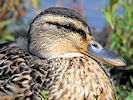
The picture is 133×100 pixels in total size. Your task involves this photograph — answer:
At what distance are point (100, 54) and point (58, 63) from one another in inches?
17.2

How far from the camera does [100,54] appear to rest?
2.33m

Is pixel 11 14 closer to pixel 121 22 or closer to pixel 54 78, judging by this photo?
pixel 121 22

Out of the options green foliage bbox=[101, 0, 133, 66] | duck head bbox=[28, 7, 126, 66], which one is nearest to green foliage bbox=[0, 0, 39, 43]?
green foliage bbox=[101, 0, 133, 66]

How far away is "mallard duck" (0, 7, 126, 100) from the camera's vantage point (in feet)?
6.71

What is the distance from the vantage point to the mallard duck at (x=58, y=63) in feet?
6.71

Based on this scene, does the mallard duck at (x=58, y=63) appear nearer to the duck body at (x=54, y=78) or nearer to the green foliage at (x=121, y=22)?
the duck body at (x=54, y=78)

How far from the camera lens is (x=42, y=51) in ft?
7.68

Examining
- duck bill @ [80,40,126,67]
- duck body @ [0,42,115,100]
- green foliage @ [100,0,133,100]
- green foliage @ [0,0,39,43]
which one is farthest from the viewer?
green foliage @ [0,0,39,43]

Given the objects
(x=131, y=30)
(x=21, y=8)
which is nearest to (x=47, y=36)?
(x=131, y=30)

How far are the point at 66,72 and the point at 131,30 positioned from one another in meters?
2.05

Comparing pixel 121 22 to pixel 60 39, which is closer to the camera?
pixel 60 39

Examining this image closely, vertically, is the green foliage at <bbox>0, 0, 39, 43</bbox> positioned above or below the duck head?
above

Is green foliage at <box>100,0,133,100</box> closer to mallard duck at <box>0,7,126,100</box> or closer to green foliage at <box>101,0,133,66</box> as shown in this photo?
green foliage at <box>101,0,133,66</box>

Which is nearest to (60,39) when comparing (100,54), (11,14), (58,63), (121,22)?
(58,63)
